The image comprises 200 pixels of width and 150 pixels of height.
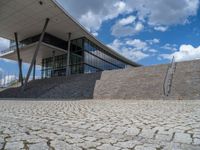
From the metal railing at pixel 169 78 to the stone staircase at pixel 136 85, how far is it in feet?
0.81

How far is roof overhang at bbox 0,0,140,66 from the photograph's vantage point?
25814 mm

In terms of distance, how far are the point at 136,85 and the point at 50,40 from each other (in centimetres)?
2317

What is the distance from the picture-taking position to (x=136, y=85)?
17.8m

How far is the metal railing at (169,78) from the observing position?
1550cm

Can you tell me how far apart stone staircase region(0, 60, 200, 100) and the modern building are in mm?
10416

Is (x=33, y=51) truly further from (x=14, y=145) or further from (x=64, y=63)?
(x=14, y=145)

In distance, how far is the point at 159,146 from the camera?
3213 mm

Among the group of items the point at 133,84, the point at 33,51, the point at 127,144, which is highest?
the point at 33,51

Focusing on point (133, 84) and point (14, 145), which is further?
point (133, 84)

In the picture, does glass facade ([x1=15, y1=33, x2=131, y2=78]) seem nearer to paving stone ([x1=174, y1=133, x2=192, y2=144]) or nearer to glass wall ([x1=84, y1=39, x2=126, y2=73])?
glass wall ([x1=84, y1=39, x2=126, y2=73])

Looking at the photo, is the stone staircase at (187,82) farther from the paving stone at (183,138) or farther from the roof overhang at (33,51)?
the roof overhang at (33,51)

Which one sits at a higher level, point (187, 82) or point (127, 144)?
point (187, 82)

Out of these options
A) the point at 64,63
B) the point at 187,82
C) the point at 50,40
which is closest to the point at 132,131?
the point at 187,82

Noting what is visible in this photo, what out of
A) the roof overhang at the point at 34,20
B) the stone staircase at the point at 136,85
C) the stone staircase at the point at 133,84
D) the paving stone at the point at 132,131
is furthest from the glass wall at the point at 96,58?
the paving stone at the point at 132,131
